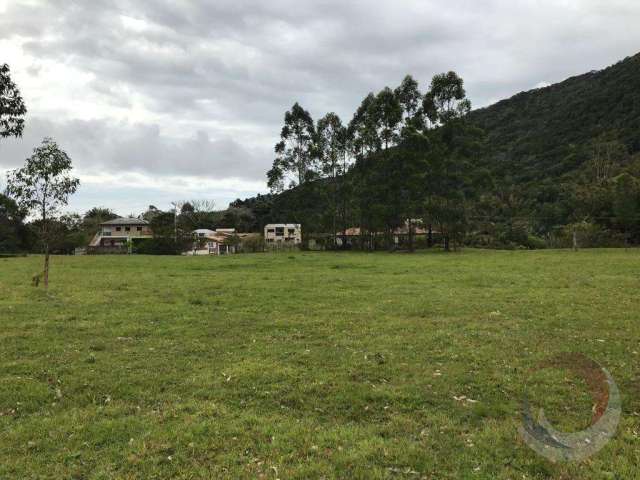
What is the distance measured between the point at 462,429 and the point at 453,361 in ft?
8.52

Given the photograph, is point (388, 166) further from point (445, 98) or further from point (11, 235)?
point (11, 235)

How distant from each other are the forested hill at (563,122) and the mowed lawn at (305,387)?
A: 7079 cm

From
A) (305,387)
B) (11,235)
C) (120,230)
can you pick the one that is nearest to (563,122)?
(120,230)

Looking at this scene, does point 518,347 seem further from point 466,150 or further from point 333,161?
point 333,161

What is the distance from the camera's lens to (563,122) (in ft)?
338

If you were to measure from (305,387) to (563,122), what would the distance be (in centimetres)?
11473

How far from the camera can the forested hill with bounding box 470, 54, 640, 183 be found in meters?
87.6

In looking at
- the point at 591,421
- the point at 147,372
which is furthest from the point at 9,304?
the point at 591,421

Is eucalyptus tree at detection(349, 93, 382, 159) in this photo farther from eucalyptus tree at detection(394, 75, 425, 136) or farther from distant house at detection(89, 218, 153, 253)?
distant house at detection(89, 218, 153, 253)

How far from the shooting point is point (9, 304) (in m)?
14.5

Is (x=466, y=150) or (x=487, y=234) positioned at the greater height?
(x=466, y=150)

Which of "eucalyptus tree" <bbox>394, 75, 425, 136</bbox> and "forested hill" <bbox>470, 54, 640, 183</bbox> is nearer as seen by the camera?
"eucalyptus tree" <bbox>394, 75, 425, 136</bbox>

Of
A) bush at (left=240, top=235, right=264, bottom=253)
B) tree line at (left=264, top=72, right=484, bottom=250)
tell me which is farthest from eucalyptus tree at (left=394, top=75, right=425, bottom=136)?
bush at (left=240, top=235, right=264, bottom=253)

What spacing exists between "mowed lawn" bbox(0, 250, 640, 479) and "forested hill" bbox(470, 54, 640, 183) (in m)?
70.8
